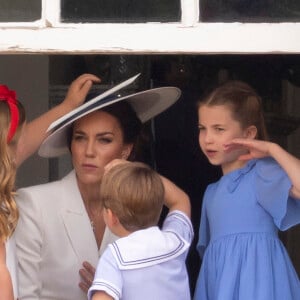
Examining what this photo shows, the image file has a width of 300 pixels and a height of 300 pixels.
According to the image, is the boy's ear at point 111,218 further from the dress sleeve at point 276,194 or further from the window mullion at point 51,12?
the window mullion at point 51,12

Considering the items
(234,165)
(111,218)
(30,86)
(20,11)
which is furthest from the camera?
(30,86)

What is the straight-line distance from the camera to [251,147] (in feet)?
10.2

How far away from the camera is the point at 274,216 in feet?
10.1

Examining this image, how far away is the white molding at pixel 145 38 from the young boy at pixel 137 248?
372mm

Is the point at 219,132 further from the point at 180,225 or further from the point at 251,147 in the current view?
the point at 180,225

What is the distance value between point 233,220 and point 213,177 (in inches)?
32.6

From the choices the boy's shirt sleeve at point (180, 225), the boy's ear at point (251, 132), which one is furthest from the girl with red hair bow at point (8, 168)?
the boy's ear at point (251, 132)

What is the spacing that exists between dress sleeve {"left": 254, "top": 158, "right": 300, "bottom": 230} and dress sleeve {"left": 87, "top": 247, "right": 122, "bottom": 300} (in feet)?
1.65

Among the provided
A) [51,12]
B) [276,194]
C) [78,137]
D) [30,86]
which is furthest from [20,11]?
[30,86]

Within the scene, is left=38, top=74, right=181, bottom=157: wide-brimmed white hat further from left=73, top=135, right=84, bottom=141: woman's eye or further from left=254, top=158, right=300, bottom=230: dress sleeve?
left=254, top=158, right=300, bottom=230: dress sleeve

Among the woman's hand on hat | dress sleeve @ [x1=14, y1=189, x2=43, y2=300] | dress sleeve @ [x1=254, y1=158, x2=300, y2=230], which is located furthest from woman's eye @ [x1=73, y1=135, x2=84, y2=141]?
dress sleeve @ [x1=254, y1=158, x2=300, y2=230]

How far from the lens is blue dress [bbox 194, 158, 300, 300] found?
3.05 metres

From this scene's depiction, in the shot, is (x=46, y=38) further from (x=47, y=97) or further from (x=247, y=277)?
(x=47, y=97)

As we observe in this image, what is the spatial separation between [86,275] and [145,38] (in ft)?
2.30
